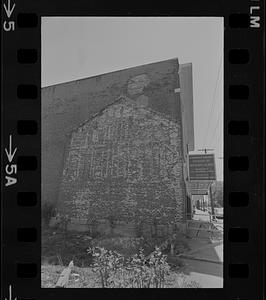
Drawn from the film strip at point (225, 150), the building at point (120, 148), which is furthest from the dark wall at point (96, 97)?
the film strip at point (225, 150)

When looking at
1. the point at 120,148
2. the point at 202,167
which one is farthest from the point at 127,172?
the point at 202,167

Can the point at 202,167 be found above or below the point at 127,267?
above

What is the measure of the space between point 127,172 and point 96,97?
1.67 ft

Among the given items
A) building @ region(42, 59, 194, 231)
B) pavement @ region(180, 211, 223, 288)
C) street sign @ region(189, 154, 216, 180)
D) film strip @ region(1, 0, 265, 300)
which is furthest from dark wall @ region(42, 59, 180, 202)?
pavement @ region(180, 211, 223, 288)

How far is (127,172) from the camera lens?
213cm

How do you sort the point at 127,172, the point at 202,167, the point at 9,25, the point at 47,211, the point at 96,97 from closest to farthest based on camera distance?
the point at 9,25
the point at 47,211
the point at 202,167
the point at 127,172
the point at 96,97

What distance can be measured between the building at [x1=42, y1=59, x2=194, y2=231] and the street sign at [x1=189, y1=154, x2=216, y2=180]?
0.18ft

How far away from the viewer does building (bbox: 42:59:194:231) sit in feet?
6.61

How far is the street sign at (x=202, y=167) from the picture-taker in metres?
1.82

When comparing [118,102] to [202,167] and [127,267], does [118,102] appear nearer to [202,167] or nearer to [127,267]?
[202,167]

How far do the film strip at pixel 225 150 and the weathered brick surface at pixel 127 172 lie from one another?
0.59 meters

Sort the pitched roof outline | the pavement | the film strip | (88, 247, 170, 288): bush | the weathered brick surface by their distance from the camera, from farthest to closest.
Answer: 1. the pitched roof outline
2. the weathered brick surface
3. (88, 247, 170, 288): bush
4. the pavement
5. the film strip

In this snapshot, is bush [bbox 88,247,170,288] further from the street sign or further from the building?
the street sign
